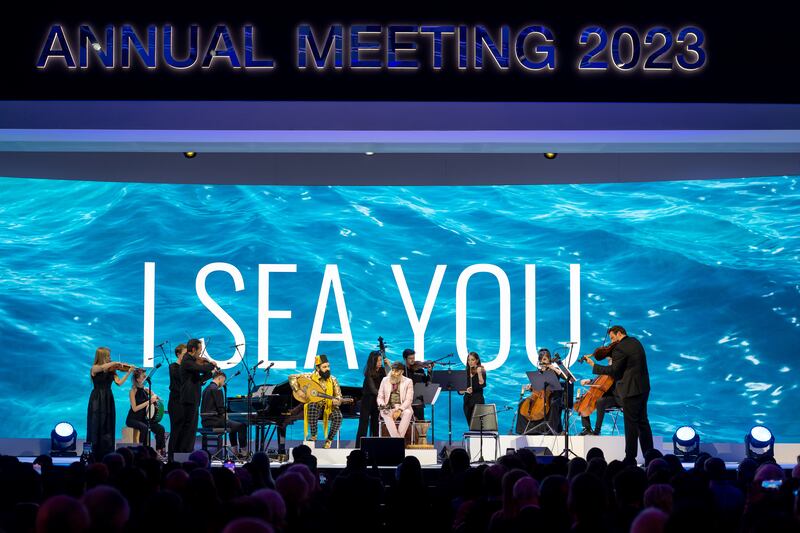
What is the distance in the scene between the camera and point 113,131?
45.6 ft

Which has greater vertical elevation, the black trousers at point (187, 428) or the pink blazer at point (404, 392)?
the pink blazer at point (404, 392)

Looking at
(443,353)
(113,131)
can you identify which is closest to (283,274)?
(443,353)

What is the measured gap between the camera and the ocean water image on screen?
19.7m

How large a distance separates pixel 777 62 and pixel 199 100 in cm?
716

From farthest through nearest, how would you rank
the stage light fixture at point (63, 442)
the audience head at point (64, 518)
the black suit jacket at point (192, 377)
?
the stage light fixture at point (63, 442), the black suit jacket at point (192, 377), the audience head at point (64, 518)

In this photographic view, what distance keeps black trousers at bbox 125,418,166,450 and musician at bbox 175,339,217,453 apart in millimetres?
1050

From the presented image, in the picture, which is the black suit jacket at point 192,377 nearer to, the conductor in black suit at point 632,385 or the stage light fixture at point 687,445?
the conductor in black suit at point 632,385

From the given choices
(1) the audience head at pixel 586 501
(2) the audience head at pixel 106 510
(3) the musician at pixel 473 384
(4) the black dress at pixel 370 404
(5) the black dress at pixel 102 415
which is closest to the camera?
(2) the audience head at pixel 106 510

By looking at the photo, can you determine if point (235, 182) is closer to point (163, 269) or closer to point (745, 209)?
point (163, 269)

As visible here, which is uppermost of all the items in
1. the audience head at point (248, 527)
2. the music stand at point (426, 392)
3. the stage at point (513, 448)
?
the music stand at point (426, 392)

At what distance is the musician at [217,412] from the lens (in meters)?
15.2

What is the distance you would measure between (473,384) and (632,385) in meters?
3.34

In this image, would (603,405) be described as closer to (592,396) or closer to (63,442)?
(592,396)

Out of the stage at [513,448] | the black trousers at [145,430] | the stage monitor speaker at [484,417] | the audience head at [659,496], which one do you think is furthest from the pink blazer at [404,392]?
the audience head at [659,496]
